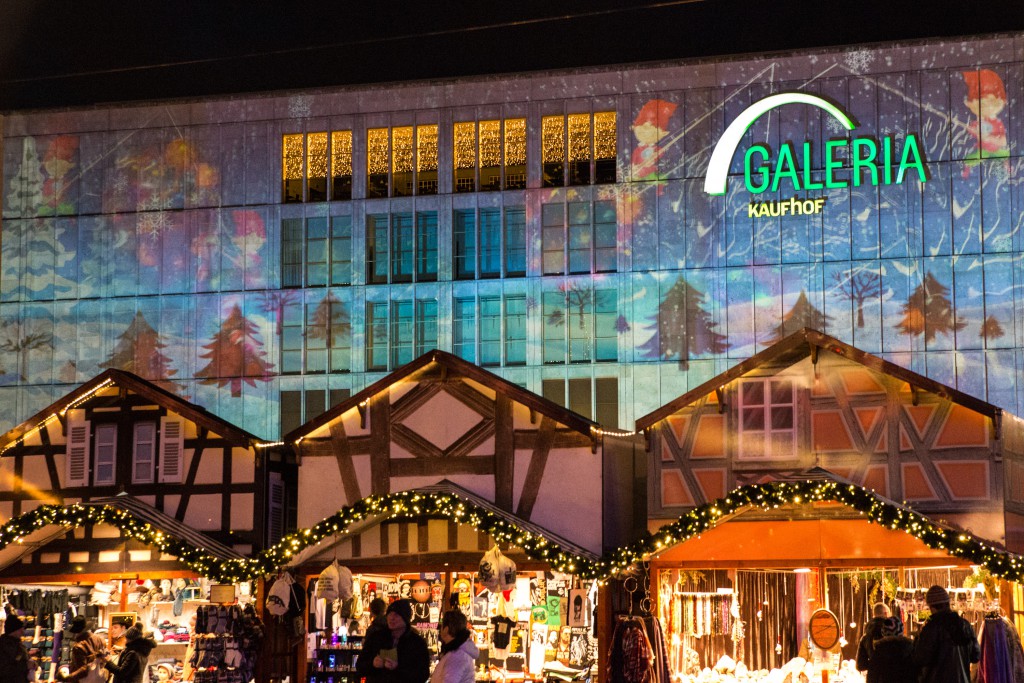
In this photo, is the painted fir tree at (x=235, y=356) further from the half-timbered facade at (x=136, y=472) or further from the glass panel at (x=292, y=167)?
the half-timbered facade at (x=136, y=472)

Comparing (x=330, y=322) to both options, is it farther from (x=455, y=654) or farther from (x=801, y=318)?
(x=455, y=654)

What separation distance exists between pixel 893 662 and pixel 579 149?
2067 cm

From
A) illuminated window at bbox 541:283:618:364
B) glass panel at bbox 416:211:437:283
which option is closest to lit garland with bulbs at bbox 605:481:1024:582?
illuminated window at bbox 541:283:618:364

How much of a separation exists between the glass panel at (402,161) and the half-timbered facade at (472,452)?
1444cm

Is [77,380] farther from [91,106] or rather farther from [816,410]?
[816,410]

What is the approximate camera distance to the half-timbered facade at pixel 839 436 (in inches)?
728

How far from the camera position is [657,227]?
32812 mm

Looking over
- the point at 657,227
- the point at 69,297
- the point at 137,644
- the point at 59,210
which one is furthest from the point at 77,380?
the point at 137,644

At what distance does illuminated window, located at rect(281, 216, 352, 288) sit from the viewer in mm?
34438

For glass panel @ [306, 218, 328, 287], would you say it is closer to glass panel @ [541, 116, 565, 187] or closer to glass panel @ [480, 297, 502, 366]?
glass panel @ [480, 297, 502, 366]

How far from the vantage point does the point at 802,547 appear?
1908 centimetres

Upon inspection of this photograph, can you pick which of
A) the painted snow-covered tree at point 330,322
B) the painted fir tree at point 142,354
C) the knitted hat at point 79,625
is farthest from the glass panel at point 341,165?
the knitted hat at point 79,625

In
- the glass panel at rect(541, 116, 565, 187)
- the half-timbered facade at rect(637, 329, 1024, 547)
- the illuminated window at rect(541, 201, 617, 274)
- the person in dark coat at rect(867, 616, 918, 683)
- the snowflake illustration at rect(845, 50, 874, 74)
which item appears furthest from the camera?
the glass panel at rect(541, 116, 565, 187)

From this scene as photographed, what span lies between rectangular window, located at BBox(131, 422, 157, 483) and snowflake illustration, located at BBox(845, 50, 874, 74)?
1840 cm
